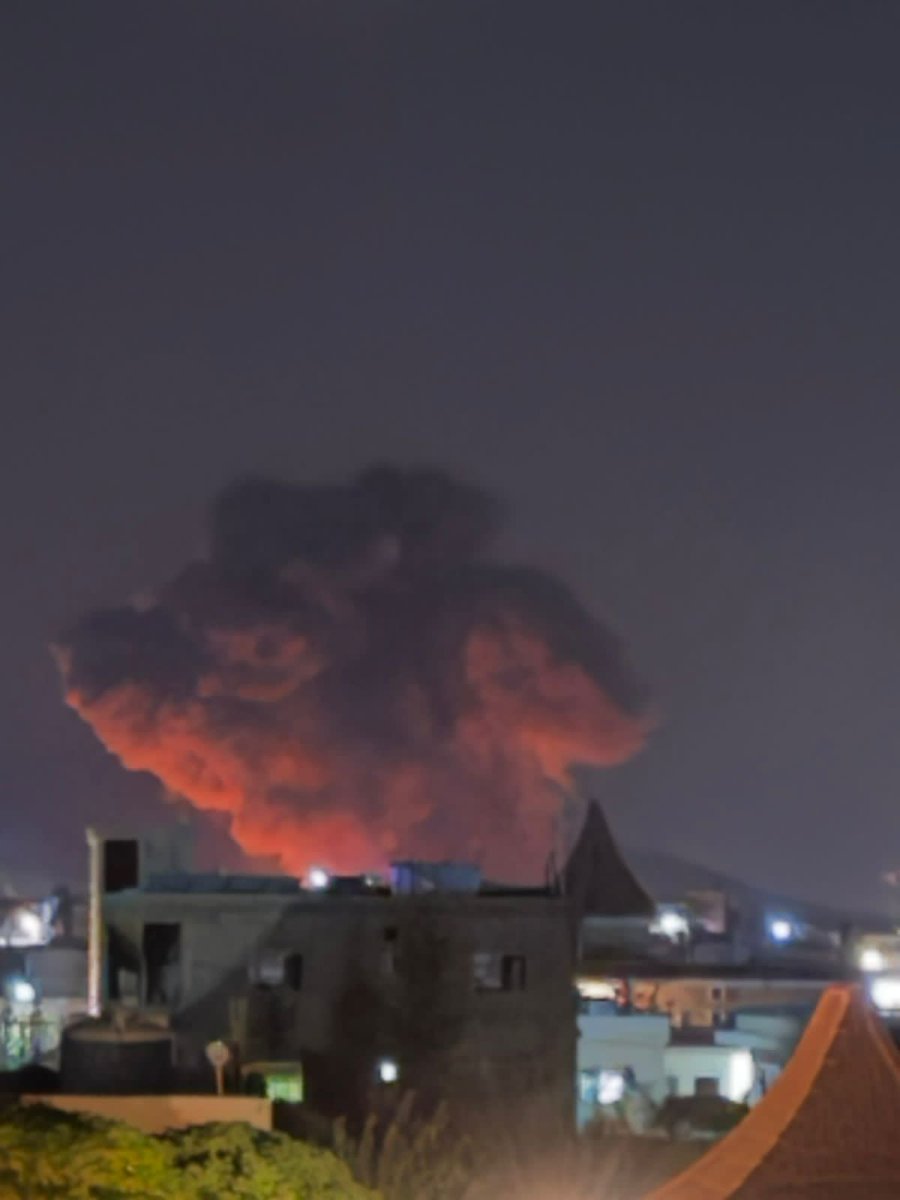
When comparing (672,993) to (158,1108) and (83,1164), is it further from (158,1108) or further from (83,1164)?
(83,1164)

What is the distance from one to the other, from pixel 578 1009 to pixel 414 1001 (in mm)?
3250

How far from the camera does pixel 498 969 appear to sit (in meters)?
25.9

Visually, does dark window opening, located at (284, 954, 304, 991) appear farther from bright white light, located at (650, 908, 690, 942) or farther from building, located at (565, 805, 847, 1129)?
bright white light, located at (650, 908, 690, 942)

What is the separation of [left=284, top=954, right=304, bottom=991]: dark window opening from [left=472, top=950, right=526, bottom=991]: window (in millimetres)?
2073

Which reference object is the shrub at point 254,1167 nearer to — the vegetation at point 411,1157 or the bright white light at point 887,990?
the vegetation at point 411,1157

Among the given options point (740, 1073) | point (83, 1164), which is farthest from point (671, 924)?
point (83, 1164)

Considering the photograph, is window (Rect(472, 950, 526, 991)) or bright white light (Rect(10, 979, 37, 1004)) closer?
window (Rect(472, 950, 526, 991))

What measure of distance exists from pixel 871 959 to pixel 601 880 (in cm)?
571

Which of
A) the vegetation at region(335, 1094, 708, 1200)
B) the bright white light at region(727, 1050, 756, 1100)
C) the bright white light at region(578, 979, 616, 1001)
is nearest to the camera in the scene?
the vegetation at region(335, 1094, 708, 1200)

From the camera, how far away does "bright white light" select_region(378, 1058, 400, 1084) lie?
2515cm

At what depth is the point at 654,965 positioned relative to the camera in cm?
3550

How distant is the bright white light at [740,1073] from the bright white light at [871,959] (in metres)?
9.92

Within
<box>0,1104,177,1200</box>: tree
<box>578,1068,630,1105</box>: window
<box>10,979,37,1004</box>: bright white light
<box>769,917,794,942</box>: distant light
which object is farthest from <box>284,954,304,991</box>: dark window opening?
<box>769,917,794,942</box>: distant light

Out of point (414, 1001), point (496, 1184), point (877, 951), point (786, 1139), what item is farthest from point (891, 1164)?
point (877, 951)
